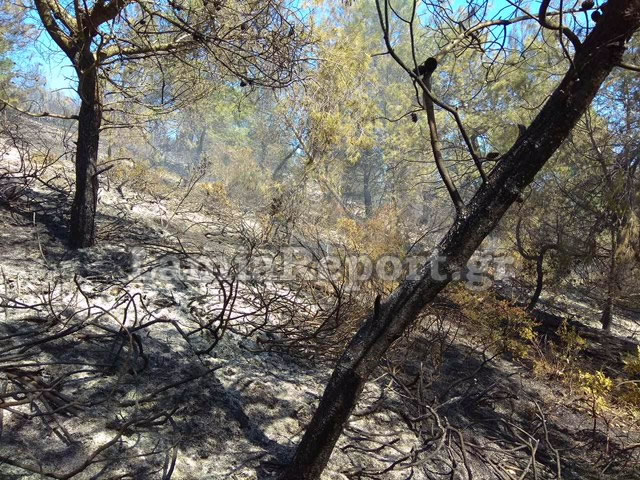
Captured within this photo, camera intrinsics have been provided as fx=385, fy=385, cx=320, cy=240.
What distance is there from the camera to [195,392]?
7.95ft

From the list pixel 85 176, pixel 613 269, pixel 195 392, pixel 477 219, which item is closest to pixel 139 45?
pixel 85 176

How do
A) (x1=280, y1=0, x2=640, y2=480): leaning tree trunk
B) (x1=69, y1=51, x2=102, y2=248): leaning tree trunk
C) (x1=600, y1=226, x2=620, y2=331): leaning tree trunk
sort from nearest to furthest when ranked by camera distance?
(x1=280, y1=0, x2=640, y2=480): leaning tree trunk < (x1=69, y1=51, x2=102, y2=248): leaning tree trunk < (x1=600, y1=226, x2=620, y2=331): leaning tree trunk

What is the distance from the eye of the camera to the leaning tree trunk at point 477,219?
1538 millimetres

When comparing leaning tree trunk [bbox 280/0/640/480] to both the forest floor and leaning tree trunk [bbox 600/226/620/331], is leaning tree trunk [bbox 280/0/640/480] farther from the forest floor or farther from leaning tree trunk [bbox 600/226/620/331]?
leaning tree trunk [bbox 600/226/620/331]

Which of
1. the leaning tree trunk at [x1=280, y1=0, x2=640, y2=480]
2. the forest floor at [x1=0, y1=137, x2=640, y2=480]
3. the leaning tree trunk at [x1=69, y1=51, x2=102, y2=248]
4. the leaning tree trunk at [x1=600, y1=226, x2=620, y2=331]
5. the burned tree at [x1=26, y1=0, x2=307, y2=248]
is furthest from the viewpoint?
the leaning tree trunk at [x1=600, y1=226, x2=620, y2=331]

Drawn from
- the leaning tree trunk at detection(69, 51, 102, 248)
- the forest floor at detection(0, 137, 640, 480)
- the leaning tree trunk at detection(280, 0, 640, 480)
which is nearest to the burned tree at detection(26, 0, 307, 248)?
the leaning tree trunk at detection(69, 51, 102, 248)

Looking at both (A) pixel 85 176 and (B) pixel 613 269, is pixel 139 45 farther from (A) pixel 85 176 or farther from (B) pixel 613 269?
(B) pixel 613 269

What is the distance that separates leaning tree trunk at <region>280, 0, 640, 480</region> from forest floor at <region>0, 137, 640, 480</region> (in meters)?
0.50

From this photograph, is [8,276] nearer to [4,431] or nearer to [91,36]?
[4,431]

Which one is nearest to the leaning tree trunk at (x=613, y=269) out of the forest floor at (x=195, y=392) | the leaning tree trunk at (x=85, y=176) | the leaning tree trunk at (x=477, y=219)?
the forest floor at (x=195, y=392)

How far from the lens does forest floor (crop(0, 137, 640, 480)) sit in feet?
6.08

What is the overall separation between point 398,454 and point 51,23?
473 centimetres

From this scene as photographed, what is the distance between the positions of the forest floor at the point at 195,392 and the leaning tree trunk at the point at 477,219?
498 mm

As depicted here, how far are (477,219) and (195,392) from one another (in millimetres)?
1951
